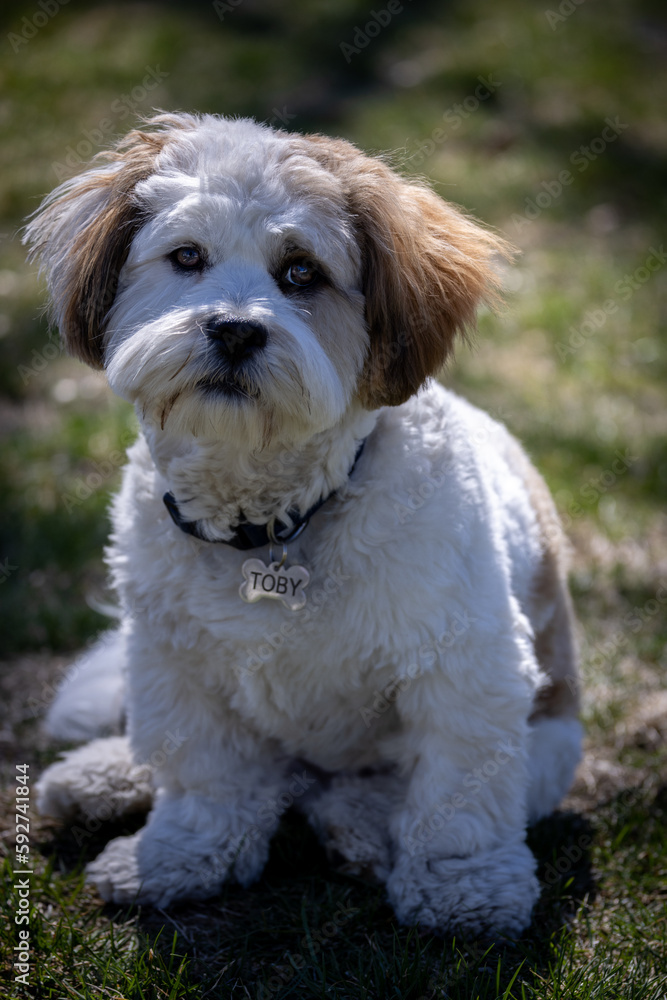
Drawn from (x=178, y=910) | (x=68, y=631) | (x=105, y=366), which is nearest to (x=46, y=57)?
(x=68, y=631)

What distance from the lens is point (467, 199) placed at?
7.65 metres

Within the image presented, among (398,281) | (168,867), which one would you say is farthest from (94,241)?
(168,867)

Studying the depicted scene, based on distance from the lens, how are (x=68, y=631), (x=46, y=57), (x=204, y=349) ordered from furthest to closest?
(x=46, y=57) < (x=68, y=631) < (x=204, y=349)

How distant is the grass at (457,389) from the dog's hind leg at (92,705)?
0.39 feet

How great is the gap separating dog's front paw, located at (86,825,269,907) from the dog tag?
0.74 metres

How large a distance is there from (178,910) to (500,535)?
1.31 meters

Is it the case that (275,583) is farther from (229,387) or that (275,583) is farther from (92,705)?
(92,705)

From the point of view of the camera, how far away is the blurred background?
166 inches

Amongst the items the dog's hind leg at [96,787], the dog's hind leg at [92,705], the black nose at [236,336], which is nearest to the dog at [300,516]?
the black nose at [236,336]

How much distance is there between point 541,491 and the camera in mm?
3098

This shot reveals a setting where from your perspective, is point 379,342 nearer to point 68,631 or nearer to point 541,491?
point 541,491

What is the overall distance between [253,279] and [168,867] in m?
1.54

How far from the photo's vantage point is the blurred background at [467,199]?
4211 millimetres

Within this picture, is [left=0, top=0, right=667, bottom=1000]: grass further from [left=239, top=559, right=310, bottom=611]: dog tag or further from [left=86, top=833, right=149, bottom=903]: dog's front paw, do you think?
[left=239, top=559, right=310, bottom=611]: dog tag
